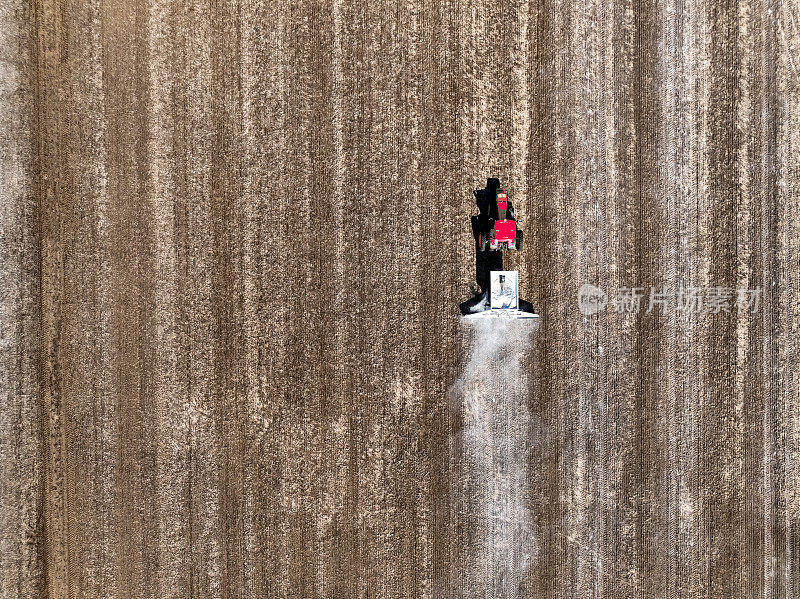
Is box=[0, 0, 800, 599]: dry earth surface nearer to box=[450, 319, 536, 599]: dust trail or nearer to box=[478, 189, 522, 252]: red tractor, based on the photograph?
box=[450, 319, 536, 599]: dust trail

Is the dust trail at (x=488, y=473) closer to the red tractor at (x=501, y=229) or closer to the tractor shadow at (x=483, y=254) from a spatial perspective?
the tractor shadow at (x=483, y=254)

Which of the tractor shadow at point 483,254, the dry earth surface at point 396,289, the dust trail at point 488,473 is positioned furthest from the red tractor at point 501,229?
the dust trail at point 488,473

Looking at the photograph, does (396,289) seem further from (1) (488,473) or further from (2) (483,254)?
(1) (488,473)

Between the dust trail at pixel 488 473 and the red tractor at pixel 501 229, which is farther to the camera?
the dust trail at pixel 488 473

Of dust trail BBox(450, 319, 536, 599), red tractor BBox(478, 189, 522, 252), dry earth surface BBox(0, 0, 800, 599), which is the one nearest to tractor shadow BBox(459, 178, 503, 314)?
red tractor BBox(478, 189, 522, 252)

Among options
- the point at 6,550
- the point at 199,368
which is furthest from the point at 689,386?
the point at 6,550

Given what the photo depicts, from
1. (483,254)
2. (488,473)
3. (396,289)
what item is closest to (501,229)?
(483,254)
